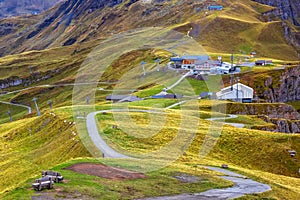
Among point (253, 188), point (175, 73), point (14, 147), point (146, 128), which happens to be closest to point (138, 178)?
point (253, 188)

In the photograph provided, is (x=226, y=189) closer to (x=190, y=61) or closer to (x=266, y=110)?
(x=266, y=110)

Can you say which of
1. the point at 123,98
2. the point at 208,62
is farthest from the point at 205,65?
the point at 123,98

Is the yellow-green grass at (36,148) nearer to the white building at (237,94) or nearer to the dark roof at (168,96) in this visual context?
the dark roof at (168,96)

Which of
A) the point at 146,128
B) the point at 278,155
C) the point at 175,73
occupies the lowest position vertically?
the point at 278,155

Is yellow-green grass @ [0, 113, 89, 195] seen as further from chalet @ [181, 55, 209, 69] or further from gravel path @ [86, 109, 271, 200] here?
chalet @ [181, 55, 209, 69]

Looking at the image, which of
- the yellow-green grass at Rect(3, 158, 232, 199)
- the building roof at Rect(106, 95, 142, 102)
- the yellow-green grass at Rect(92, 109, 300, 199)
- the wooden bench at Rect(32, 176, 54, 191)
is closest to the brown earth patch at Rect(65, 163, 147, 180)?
the yellow-green grass at Rect(3, 158, 232, 199)

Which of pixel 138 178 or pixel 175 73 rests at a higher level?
pixel 175 73

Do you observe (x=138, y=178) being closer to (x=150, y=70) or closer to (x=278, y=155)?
(x=278, y=155)
